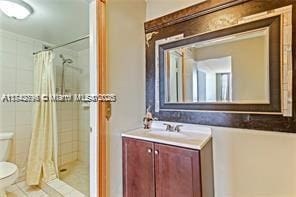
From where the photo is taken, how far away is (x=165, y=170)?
1353mm

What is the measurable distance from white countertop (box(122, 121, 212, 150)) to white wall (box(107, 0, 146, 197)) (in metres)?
0.15

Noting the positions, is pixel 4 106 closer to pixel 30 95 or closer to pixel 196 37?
pixel 30 95

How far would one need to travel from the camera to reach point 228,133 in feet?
4.79

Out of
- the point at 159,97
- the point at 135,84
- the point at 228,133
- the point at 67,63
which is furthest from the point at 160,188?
the point at 67,63

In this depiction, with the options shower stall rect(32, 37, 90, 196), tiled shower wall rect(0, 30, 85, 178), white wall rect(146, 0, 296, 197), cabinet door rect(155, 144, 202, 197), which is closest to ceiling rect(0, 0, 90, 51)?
tiled shower wall rect(0, 30, 85, 178)

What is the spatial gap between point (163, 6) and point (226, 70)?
951mm

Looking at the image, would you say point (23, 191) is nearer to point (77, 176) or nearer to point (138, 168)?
point (77, 176)

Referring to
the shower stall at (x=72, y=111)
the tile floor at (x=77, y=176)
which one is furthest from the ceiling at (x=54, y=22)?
the tile floor at (x=77, y=176)

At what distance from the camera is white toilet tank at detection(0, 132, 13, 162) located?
2015 mm

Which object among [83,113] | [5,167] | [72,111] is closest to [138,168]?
[5,167]

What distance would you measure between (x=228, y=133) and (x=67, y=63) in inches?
99.0

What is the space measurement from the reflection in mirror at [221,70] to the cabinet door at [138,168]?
0.57 meters

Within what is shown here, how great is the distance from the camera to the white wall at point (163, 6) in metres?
1.71

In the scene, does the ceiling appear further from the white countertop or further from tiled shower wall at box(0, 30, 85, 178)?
the white countertop
